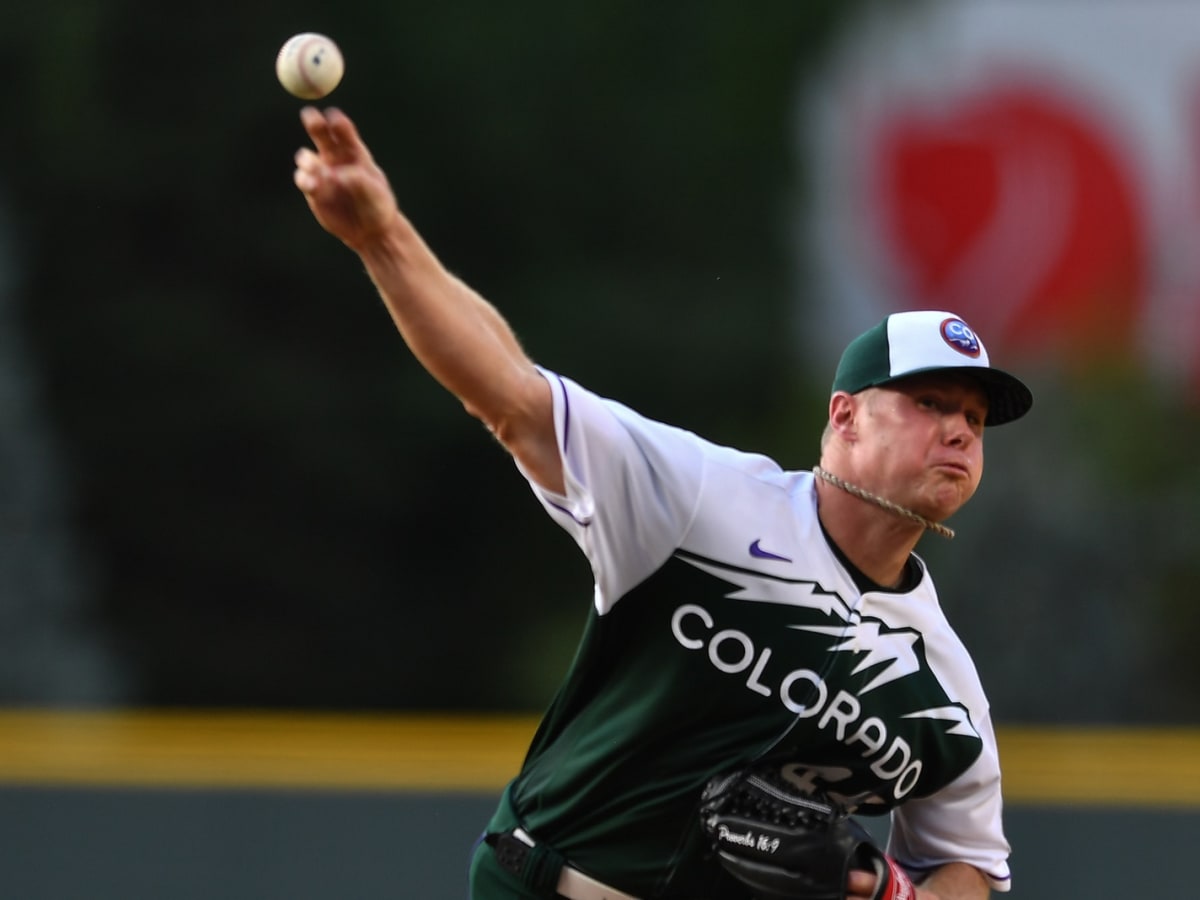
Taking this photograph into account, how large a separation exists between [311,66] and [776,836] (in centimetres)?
155

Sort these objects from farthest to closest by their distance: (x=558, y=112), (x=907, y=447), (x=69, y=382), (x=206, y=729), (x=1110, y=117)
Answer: (x=1110, y=117) < (x=558, y=112) < (x=69, y=382) < (x=206, y=729) < (x=907, y=447)

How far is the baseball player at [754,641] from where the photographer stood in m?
3.25

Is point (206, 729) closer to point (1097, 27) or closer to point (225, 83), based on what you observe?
point (225, 83)

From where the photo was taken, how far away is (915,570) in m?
3.57

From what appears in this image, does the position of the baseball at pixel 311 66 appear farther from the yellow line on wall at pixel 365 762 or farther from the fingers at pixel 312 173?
the yellow line on wall at pixel 365 762

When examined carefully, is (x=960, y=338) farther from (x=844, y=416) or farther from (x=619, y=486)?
(x=619, y=486)

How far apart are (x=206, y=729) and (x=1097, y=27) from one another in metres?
12.7

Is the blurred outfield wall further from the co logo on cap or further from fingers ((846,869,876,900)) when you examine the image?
the co logo on cap

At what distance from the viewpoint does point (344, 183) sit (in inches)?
108

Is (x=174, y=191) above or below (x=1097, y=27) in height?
below

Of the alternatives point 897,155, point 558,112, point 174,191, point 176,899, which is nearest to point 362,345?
point 174,191

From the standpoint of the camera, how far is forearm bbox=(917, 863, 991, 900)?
142 inches

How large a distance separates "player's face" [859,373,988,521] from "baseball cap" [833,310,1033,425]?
33 millimetres

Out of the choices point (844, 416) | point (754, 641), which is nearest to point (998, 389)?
point (844, 416)
